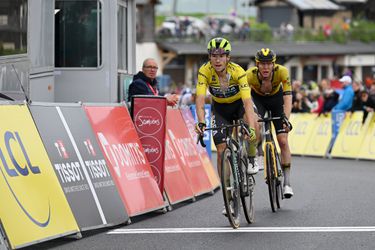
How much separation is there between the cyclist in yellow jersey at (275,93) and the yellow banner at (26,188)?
3624 mm

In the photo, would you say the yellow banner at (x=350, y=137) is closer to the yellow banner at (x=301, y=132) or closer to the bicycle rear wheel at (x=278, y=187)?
the yellow banner at (x=301, y=132)

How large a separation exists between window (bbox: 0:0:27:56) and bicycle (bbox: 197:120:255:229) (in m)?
4.38

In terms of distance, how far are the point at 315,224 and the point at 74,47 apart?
22.7 ft

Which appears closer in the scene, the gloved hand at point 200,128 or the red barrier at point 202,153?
the gloved hand at point 200,128

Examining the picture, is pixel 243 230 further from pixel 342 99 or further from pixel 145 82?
pixel 342 99

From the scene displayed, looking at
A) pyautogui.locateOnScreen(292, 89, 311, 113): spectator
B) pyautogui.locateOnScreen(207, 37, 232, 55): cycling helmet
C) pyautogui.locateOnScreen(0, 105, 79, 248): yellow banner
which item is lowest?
pyautogui.locateOnScreen(292, 89, 311, 113): spectator

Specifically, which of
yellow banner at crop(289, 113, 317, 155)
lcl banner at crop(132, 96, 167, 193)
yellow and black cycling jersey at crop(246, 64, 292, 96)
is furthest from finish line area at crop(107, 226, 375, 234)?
yellow banner at crop(289, 113, 317, 155)

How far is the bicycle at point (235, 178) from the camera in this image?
36.2 ft

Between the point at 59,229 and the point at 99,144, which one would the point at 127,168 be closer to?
the point at 99,144

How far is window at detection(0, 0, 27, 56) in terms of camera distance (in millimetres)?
14930

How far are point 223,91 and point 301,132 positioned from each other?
1718cm

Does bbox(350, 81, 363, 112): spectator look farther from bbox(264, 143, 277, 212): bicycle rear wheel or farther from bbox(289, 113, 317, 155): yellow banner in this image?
bbox(264, 143, 277, 212): bicycle rear wheel

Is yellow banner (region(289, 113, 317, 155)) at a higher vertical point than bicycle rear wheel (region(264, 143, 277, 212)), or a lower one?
lower

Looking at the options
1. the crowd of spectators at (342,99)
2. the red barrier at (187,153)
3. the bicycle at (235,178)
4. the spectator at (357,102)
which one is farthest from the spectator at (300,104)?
the bicycle at (235,178)
